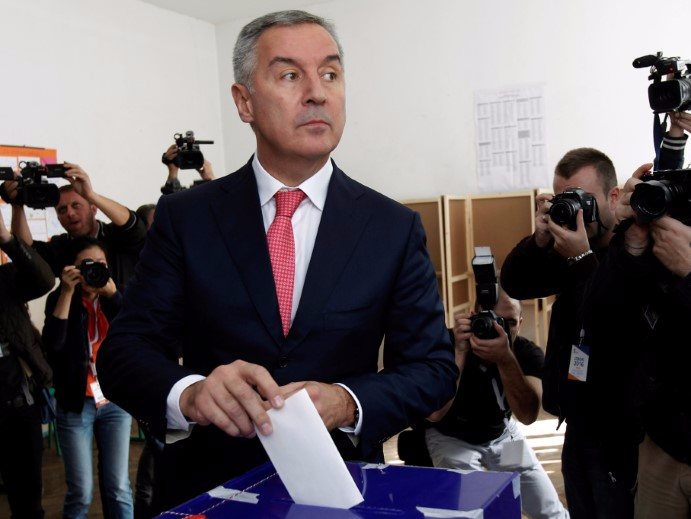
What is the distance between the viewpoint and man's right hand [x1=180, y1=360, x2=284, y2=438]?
861 mm

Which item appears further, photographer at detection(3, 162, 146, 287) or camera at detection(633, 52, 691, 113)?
photographer at detection(3, 162, 146, 287)

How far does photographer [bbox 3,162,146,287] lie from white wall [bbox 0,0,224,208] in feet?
4.52

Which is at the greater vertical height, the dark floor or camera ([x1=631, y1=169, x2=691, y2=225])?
camera ([x1=631, y1=169, x2=691, y2=225])

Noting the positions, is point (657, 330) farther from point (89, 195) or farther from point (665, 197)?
point (89, 195)

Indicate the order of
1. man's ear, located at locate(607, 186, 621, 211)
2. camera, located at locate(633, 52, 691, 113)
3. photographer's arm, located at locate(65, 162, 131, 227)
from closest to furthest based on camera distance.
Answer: camera, located at locate(633, 52, 691, 113)
man's ear, located at locate(607, 186, 621, 211)
photographer's arm, located at locate(65, 162, 131, 227)

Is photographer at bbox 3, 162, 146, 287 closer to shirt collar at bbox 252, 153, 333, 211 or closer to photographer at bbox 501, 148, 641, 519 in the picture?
photographer at bbox 501, 148, 641, 519

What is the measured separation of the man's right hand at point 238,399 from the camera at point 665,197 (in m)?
1.14

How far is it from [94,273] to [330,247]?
2110mm

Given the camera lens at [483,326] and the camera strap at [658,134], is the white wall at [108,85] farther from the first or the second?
the camera strap at [658,134]

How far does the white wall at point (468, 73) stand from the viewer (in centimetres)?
519

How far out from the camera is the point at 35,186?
3.47m

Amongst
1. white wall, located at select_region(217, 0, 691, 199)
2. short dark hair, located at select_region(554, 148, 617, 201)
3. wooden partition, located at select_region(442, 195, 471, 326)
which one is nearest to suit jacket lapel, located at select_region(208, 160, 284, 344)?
short dark hair, located at select_region(554, 148, 617, 201)

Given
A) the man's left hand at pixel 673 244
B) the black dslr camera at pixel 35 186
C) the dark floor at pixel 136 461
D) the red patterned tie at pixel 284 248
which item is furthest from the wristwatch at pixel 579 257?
the black dslr camera at pixel 35 186

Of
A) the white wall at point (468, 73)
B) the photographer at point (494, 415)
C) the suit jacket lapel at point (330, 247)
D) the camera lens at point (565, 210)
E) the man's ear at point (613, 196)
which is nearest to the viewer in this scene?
the suit jacket lapel at point (330, 247)
